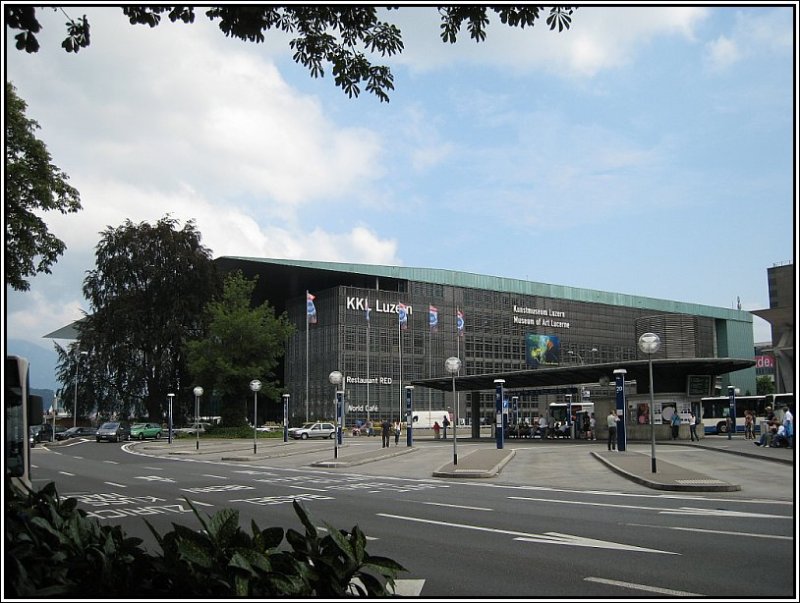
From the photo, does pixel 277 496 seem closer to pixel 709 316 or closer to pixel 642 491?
pixel 642 491

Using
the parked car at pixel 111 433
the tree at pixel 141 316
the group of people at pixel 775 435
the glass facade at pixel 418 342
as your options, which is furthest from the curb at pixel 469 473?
the glass facade at pixel 418 342

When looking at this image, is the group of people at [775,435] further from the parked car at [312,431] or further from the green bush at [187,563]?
the parked car at [312,431]

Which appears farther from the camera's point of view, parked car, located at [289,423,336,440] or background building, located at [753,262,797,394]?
parked car, located at [289,423,336,440]

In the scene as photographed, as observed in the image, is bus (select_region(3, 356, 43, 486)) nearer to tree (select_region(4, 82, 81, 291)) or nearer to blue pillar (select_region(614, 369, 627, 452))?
tree (select_region(4, 82, 81, 291))

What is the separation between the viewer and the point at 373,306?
85.8 meters

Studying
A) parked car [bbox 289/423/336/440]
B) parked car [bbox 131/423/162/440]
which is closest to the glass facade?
parked car [bbox 289/423/336/440]

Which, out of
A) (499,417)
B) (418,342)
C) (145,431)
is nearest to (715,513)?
(499,417)

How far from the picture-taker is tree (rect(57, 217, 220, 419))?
63812 millimetres

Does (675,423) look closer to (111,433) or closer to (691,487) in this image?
(691,487)

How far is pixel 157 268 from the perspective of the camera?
65.4 m

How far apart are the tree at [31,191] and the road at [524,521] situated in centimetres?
715

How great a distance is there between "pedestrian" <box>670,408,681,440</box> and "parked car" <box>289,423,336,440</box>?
31.3m

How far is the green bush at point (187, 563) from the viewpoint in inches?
163

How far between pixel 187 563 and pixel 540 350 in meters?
97.7
